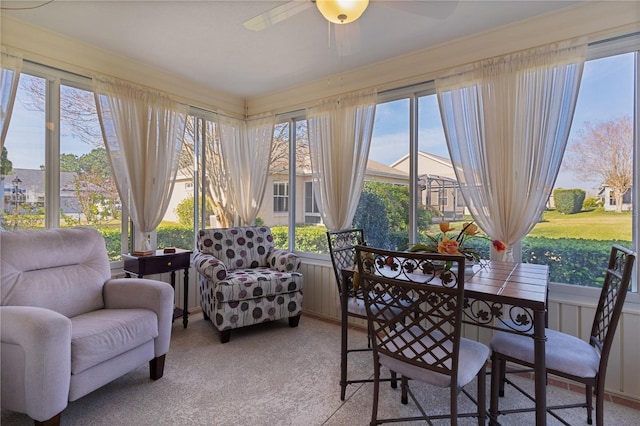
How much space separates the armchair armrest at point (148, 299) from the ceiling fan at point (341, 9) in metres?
1.88

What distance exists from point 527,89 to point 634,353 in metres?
1.96

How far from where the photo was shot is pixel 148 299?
2.17 m

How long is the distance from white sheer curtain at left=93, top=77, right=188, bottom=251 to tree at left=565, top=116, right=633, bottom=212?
11.9ft

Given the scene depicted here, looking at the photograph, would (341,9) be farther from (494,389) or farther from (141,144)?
(141,144)

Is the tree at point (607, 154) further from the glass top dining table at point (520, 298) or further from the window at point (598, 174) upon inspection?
the glass top dining table at point (520, 298)

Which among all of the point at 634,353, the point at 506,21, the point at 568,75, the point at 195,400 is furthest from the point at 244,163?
the point at 634,353

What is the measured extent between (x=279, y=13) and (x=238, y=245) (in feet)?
7.92

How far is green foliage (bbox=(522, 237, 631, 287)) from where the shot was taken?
221cm

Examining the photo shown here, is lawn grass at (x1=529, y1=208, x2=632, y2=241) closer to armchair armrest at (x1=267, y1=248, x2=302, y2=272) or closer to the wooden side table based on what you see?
armchair armrest at (x1=267, y1=248, x2=302, y2=272)

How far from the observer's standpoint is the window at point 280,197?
13.2ft

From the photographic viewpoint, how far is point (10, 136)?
2438mm

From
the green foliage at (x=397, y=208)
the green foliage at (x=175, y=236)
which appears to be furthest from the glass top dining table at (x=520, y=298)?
the green foliage at (x=175, y=236)

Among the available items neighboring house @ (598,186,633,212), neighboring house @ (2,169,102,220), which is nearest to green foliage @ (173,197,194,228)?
neighboring house @ (2,169,102,220)

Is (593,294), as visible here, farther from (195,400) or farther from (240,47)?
(240,47)
